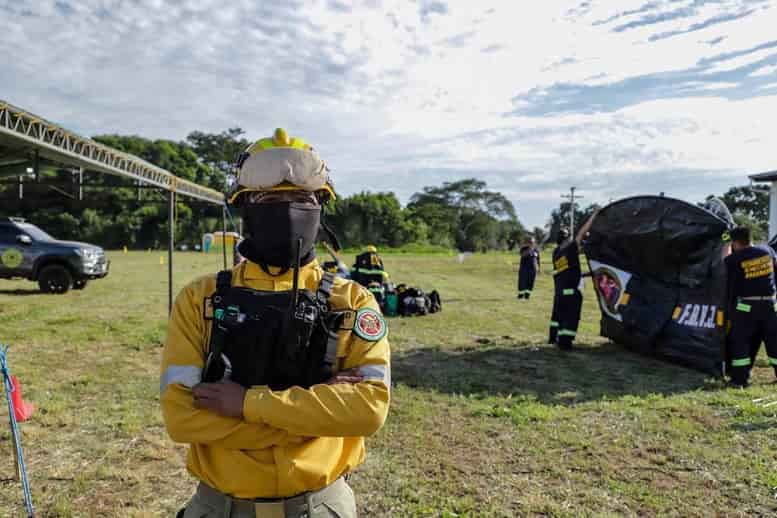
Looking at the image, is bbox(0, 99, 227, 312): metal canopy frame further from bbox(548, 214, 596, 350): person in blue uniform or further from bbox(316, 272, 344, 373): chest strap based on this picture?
bbox(316, 272, 344, 373): chest strap

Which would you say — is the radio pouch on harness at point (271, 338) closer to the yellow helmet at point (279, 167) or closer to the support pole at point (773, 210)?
the yellow helmet at point (279, 167)

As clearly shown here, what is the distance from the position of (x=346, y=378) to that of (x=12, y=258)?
16.5 meters

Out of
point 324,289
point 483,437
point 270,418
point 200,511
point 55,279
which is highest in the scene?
point 324,289

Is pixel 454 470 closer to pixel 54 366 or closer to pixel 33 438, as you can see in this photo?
pixel 33 438

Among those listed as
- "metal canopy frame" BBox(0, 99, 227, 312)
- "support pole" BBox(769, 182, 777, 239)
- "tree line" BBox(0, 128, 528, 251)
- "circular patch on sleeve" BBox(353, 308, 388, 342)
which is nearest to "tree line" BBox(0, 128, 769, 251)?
"tree line" BBox(0, 128, 528, 251)

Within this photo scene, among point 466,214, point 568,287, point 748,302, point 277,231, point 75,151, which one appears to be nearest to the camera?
point 277,231

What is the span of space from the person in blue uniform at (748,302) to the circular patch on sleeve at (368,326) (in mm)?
6683

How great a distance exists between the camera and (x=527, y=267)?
53.7ft

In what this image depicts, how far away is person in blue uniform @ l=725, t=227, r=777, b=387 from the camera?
6820 millimetres

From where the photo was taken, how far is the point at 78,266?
51.1ft

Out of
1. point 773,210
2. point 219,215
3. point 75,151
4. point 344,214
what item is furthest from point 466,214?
point 75,151

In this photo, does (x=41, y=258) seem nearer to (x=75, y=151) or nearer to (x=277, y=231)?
(x=75, y=151)

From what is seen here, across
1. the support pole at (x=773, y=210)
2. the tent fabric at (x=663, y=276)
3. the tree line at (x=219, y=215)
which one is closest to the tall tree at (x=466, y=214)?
the tree line at (x=219, y=215)

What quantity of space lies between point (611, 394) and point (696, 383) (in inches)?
51.9
